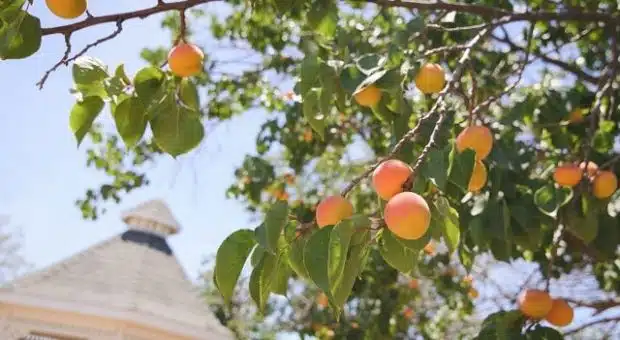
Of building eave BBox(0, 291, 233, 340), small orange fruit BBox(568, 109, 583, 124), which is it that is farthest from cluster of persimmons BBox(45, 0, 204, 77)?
building eave BBox(0, 291, 233, 340)

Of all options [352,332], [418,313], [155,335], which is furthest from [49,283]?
[352,332]

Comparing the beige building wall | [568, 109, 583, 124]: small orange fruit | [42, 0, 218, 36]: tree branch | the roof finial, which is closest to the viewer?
[42, 0, 218, 36]: tree branch

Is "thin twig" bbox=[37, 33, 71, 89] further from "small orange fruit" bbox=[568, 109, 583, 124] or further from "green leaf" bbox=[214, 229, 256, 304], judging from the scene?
"small orange fruit" bbox=[568, 109, 583, 124]

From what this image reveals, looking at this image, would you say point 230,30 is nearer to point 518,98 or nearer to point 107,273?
point 518,98

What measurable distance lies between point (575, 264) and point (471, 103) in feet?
8.27

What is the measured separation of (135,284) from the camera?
7094mm

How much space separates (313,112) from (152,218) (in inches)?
282

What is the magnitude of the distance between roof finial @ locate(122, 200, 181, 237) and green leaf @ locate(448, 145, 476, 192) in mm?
7586

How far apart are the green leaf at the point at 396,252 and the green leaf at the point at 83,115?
0.52m

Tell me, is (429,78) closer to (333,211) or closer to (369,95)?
(369,95)

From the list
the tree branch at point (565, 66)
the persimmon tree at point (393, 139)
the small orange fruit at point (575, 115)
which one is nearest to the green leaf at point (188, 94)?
the persimmon tree at point (393, 139)

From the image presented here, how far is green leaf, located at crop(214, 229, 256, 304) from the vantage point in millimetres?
1021

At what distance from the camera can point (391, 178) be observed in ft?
3.04

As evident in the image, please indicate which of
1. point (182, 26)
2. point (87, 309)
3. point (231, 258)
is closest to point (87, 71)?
point (182, 26)
